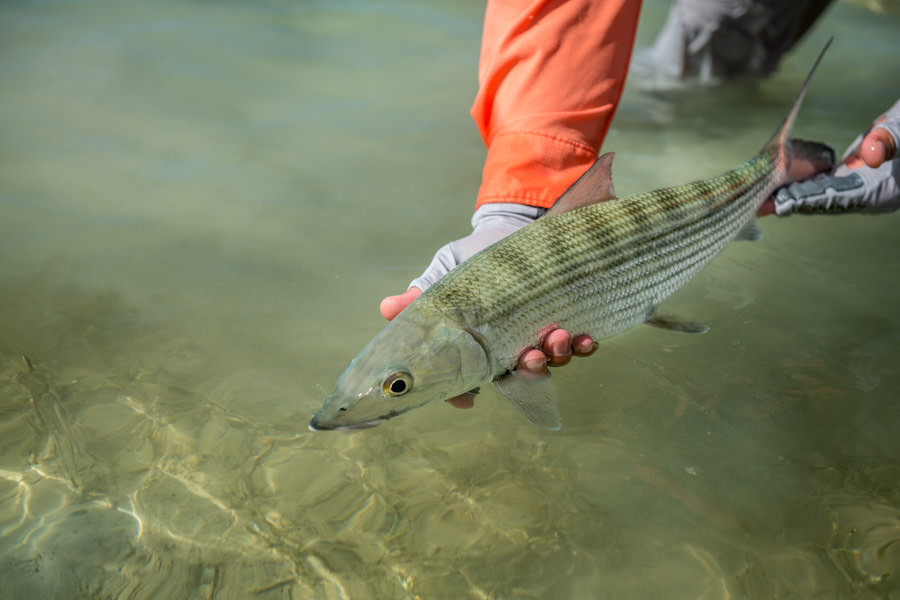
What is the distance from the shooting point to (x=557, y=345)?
7.40 ft

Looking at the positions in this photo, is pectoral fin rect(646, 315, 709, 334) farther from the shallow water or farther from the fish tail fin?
the fish tail fin

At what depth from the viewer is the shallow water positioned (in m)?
2.21

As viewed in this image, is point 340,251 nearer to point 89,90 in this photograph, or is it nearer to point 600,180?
point 600,180

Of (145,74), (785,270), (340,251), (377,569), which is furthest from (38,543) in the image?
(145,74)

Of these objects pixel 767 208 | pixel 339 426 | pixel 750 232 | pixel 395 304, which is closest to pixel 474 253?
pixel 395 304

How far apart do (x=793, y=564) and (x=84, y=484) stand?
2417 millimetres

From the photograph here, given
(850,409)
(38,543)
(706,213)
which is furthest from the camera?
(850,409)

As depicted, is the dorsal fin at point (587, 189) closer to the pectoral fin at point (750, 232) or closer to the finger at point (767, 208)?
the pectoral fin at point (750, 232)

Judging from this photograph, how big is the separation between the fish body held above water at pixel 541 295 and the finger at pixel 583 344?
0.09 feet

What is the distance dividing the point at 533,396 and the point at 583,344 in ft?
0.97

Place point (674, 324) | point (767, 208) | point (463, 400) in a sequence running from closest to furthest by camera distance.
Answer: point (463, 400), point (674, 324), point (767, 208)

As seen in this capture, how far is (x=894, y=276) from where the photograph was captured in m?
3.80

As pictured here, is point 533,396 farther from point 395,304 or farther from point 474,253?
point 474,253

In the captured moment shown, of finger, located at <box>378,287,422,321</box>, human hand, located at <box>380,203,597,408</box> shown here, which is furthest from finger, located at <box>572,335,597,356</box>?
finger, located at <box>378,287,422,321</box>
